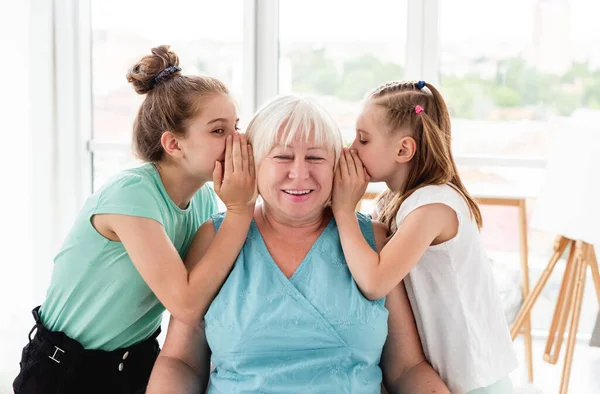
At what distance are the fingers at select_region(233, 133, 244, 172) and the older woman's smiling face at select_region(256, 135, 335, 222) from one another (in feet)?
0.17

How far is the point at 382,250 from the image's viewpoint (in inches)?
69.3

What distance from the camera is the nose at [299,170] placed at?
5.59 ft

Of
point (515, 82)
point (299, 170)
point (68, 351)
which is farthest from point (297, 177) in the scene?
point (515, 82)

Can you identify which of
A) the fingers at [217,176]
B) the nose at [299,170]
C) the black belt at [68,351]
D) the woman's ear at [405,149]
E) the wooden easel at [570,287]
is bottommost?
the wooden easel at [570,287]

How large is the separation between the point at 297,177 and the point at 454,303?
0.51 metres

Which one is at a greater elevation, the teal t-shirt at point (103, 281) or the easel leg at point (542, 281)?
the teal t-shirt at point (103, 281)

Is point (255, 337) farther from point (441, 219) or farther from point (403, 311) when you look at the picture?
point (441, 219)

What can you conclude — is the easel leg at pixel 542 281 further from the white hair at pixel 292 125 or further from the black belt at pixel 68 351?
the black belt at pixel 68 351

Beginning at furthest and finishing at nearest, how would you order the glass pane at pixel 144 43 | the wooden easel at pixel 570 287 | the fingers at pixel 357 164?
the glass pane at pixel 144 43, the wooden easel at pixel 570 287, the fingers at pixel 357 164

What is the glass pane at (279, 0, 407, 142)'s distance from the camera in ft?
13.2

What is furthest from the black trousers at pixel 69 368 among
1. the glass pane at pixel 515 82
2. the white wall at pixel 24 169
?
the glass pane at pixel 515 82

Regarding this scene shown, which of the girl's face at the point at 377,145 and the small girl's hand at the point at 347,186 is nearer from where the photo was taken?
the small girl's hand at the point at 347,186

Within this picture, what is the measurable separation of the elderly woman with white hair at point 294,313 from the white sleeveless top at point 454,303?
5 cm

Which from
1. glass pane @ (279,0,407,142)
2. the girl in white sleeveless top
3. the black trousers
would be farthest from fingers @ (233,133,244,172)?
glass pane @ (279,0,407,142)
